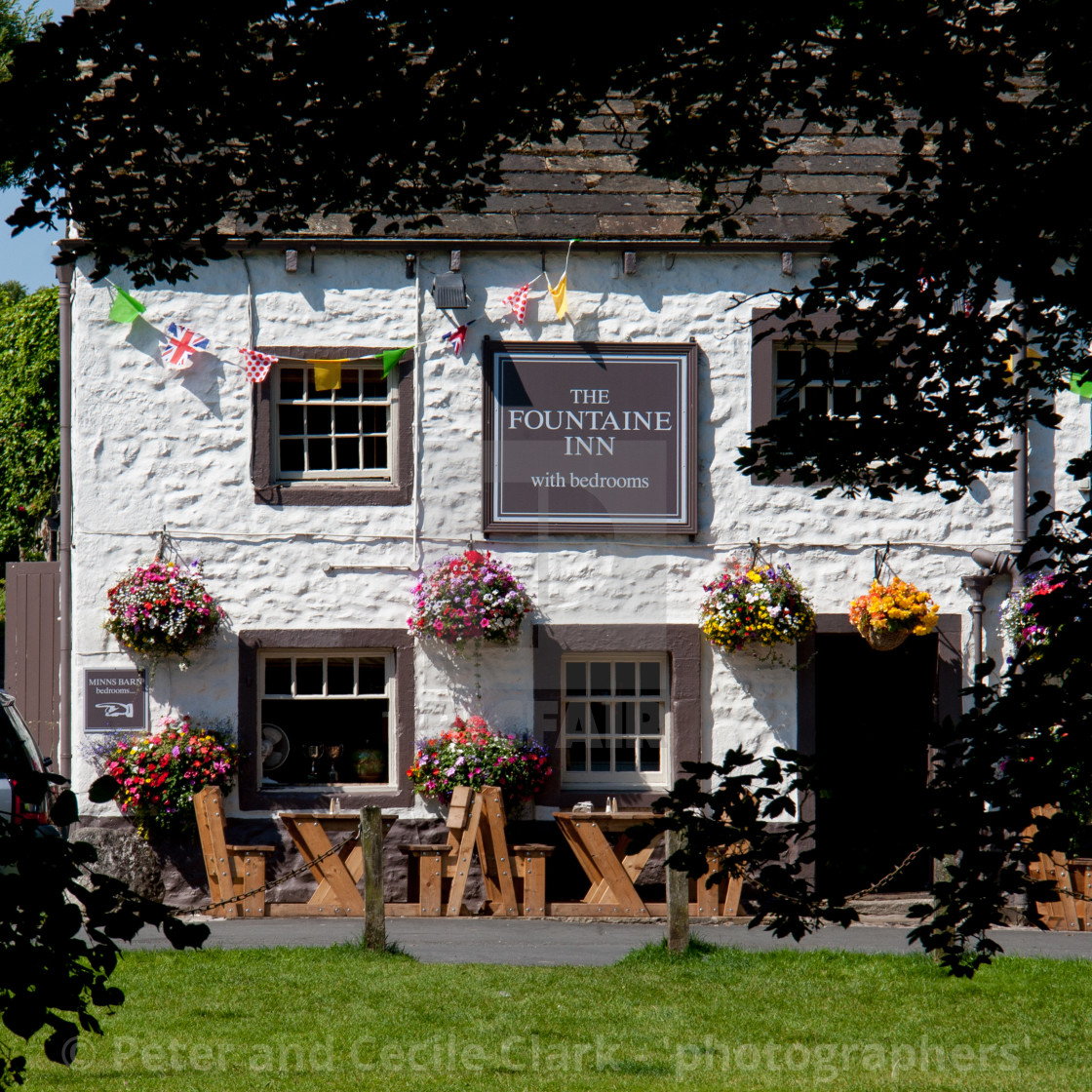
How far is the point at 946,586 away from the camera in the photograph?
1147cm

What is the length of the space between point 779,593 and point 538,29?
8.30 metres

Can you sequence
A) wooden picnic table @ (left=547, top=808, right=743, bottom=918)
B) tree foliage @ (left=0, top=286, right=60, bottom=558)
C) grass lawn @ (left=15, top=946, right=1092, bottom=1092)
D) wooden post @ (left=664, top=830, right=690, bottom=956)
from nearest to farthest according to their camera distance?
grass lawn @ (left=15, top=946, right=1092, bottom=1092)
wooden post @ (left=664, top=830, right=690, bottom=956)
wooden picnic table @ (left=547, top=808, right=743, bottom=918)
tree foliage @ (left=0, top=286, right=60, bottom=558)

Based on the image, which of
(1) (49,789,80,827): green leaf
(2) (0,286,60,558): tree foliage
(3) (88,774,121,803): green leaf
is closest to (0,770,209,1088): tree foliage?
(1) (49,789,80,827): green leaf

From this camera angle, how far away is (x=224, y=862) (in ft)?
34.7

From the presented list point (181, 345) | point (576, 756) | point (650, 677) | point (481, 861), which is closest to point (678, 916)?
point (481, 861)

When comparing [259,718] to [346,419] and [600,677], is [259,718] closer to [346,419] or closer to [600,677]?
[346,419]

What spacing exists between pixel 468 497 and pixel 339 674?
6.16ft

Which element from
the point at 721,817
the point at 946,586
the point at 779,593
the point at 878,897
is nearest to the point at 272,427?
the point at 779,593

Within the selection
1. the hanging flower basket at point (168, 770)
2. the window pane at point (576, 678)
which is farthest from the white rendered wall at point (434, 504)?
the window pane at point (576, 678)

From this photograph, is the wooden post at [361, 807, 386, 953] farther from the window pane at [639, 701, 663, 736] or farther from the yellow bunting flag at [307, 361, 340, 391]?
the yellow bunting flag at [307, 361, 340, 391]

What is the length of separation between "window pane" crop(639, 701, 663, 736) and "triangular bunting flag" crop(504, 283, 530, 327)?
11.5ft

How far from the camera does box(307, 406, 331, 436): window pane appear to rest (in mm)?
11570

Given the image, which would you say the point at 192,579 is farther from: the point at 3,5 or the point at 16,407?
the point at 3,5

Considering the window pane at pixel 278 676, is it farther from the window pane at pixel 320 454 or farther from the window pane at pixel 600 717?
the window pane at pixel 600 717
